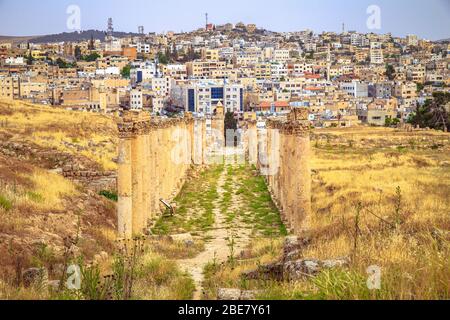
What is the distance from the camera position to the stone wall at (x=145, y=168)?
47.0ft

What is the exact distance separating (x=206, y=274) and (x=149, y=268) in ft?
3.08

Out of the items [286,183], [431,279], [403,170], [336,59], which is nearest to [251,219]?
[286,183]

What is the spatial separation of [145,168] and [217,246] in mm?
3659

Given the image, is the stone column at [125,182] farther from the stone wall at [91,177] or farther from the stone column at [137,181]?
the stone wall at [91,177]

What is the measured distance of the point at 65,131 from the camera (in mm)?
31859

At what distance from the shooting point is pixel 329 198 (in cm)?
1730

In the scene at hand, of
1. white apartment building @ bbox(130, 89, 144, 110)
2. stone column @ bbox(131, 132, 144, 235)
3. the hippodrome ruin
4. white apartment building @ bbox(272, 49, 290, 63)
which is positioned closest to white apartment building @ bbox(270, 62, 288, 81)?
white apartment building @ bbox(272, 49, 290, 63)

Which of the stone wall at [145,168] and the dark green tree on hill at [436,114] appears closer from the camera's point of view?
the stone wall at [145,168]

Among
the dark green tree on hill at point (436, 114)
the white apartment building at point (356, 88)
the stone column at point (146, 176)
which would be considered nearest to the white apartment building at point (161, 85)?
the white apartment building at point (356, 88)

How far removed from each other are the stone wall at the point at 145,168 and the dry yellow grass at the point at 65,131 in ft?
8.34

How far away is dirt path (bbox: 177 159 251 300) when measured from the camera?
35.1 ft

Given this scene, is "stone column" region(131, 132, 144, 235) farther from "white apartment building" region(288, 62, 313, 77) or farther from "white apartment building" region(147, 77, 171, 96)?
"white apartment building" region(288, 62, 313, 77)

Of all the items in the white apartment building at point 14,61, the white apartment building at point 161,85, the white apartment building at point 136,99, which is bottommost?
the white apartment building at point 136,99

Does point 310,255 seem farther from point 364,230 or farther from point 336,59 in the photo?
point 336,59
